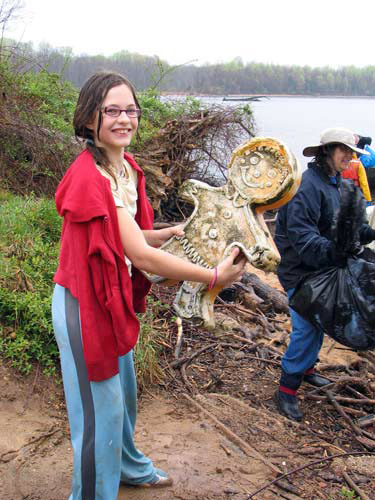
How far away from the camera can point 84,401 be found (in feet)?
7.43

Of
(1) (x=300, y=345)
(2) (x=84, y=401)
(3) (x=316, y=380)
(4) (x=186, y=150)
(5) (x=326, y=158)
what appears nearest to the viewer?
(2) (x=84, y=401)

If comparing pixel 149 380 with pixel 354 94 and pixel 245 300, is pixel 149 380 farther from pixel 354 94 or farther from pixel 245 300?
pixel 354 94

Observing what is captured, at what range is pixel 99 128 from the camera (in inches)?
83.7

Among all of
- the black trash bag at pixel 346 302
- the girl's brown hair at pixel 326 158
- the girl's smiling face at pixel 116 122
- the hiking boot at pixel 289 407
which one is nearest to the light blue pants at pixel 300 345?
the hiking boot at pixel 289 407

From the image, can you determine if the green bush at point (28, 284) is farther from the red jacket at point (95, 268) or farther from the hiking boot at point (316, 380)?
the hiking boot at point (316, 380)

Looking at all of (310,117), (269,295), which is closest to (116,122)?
(269,295)

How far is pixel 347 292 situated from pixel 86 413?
5.79 feet

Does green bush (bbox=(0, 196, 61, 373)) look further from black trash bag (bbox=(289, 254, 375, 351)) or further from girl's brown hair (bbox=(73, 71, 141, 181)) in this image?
girl's brown hair (bbox=(73, 71, 141, 181))

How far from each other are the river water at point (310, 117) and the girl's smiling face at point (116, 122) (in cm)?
918

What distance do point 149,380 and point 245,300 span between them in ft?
7.18

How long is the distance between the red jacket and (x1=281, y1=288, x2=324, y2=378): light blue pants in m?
1.82

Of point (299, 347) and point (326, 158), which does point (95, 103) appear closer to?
point (326, 158)

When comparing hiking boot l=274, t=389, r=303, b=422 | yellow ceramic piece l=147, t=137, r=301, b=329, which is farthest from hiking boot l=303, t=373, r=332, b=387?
yellow ceramic piece l=147, t=137, r=301, b=329

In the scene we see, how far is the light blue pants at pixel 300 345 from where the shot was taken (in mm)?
3754
